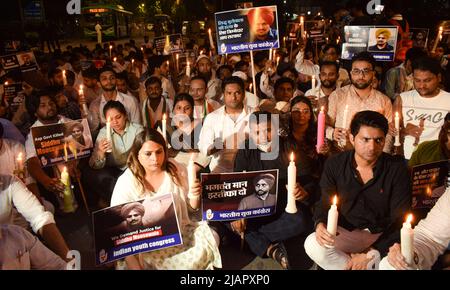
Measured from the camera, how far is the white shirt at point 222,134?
16.4ft

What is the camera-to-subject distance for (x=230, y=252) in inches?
166

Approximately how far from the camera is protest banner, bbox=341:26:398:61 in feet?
22.2

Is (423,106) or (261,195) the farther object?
(423,106)

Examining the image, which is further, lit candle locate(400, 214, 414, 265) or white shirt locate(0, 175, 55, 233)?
white shirt locate(0, 175, 55, 233)

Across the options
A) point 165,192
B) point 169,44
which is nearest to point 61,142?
point 165,192

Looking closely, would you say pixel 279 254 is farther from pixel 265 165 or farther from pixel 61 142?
pixel 61 142

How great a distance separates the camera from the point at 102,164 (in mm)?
5039

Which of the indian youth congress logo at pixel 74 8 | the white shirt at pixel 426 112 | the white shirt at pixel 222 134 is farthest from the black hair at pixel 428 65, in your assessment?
the indian youth congress logo at pixel 74 8

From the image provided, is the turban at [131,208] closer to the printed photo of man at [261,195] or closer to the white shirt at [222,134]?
the printed photo of man at [261,195]

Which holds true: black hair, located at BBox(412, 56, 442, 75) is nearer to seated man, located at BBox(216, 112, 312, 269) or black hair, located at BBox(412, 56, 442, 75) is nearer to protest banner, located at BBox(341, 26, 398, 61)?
seated man, located at BBox(216, 112, 312, 269)

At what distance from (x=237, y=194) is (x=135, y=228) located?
975mm

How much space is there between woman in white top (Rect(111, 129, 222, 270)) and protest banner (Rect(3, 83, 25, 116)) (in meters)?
4.04

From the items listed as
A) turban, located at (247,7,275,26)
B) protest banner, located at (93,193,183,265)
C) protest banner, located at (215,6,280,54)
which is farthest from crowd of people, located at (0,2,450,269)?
turban, located at (247,7,275,26)

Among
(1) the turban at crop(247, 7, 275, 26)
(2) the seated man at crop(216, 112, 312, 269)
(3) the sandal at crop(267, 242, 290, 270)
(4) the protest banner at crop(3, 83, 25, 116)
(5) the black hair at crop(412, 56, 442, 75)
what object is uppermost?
(1) the turban at crop(247, 7, 275, 26)
